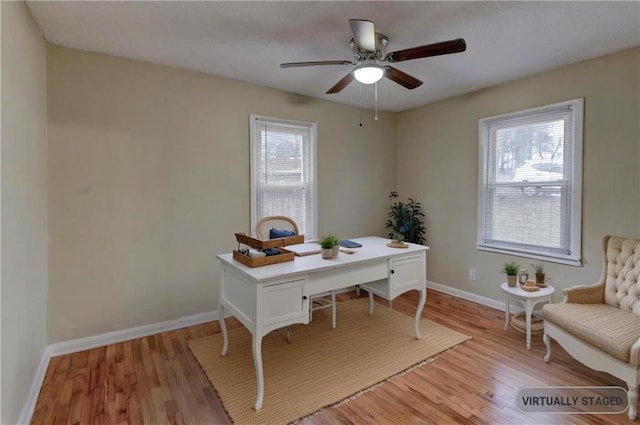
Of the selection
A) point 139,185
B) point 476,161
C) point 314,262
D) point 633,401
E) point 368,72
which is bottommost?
point 633,401

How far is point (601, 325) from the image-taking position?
6.77 ft

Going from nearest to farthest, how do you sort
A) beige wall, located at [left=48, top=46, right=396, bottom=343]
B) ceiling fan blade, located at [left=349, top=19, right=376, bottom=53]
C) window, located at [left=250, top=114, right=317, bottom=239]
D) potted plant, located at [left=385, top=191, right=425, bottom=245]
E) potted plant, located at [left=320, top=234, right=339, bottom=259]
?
ceiling fan blade, located at [left=349, top=19, right=376, bottom=53]
potted plant, located at [left=320, top=234, right=339, bottom=259]
beige wall, located at [left=48, top=46, right=396, bottom=343]
window, located at [left=250, top=114, right=317, bottom=239]
potted plant, located at [left=385, top=191, right=425, bottom=245]

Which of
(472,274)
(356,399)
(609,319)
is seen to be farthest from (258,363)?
(472,274)

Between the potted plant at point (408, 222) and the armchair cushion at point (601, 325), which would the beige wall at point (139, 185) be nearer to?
the potted plant at point (408, 222)

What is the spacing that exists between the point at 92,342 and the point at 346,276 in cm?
219

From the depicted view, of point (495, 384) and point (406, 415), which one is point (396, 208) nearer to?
point (495, 384)

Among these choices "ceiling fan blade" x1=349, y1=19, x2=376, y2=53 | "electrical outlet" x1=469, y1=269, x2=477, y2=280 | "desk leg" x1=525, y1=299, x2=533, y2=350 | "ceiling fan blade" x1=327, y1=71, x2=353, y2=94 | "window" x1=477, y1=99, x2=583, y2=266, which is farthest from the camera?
"electrical outlet" x1=469, y1=269, x2=477, y2=280

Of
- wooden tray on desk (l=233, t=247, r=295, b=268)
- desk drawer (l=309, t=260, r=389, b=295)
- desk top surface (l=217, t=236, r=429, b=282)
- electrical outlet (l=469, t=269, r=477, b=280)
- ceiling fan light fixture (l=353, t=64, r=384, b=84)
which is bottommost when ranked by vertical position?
electrical outlet (l=469, t=269, r=477, b=280)

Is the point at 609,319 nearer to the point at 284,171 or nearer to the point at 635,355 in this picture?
the point at 635,355

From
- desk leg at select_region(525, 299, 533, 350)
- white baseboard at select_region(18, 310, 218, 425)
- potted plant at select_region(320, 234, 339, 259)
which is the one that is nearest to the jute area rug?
white baseboard at select_region(18, 310, 218, 425)

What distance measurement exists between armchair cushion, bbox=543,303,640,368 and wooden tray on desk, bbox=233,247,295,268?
196cm

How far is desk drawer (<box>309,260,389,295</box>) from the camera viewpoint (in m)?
2.16

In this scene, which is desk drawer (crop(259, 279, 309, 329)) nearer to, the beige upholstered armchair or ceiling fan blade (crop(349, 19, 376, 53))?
ceiling fan blade (crop(349, 19, 376, 53))

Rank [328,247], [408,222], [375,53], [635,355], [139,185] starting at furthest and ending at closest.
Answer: [408,222] < [139,185] < [328,247] < [375,53] < [635,355]
